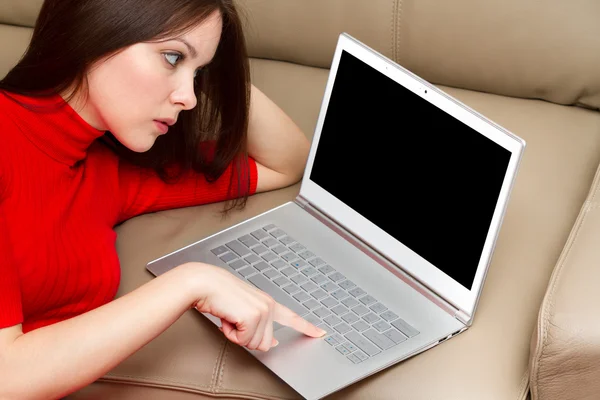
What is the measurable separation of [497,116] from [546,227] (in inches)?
11.2

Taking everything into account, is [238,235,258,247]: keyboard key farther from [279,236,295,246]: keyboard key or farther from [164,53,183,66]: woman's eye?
[164,53,183,66]: woman's eye

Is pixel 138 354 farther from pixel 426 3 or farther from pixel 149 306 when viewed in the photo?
pixel 426 3

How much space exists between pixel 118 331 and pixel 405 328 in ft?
1.29

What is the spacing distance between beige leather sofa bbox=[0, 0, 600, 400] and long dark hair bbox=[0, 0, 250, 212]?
100 millimetres

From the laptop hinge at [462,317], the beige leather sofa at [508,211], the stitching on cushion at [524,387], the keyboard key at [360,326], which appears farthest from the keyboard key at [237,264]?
the stitching on cushion at [524,387]

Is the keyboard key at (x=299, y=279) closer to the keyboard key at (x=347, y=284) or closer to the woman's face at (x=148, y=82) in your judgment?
the keyboard key at (x=347, y=284)

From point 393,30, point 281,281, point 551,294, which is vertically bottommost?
point 281,281

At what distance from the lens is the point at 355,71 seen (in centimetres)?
130

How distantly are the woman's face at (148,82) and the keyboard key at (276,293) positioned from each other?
26 cm

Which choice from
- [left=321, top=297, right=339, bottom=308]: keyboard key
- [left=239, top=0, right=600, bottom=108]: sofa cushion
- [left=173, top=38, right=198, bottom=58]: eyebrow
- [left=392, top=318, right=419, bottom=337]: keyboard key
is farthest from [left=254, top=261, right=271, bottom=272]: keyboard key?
[left=239, top=0, right=600, bottom=108]: sofa cushion

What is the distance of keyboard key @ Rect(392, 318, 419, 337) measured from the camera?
1181mm

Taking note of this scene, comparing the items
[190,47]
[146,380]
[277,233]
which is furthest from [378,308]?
[190,47]

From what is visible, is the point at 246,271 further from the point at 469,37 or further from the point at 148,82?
the point at 469,37

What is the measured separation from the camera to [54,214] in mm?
1204
